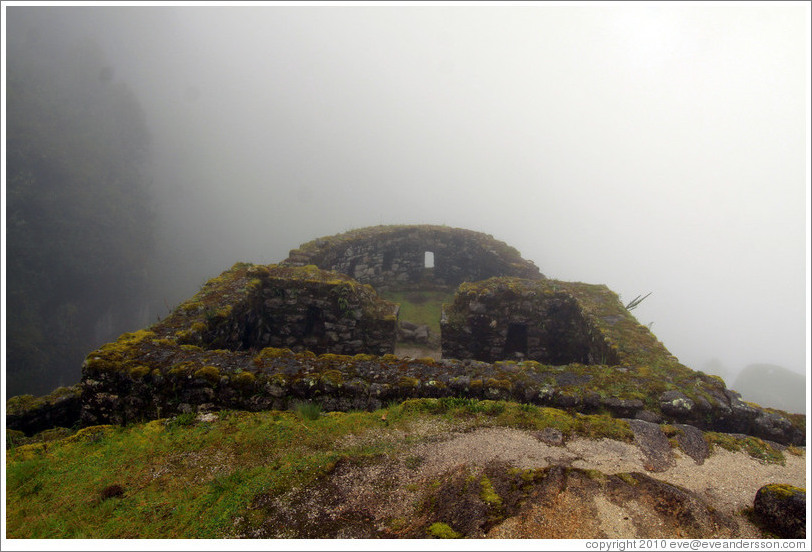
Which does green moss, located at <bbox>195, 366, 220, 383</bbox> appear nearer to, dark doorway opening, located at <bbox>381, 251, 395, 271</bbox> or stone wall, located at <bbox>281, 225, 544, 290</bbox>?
stone wall, located at <bbox>281, 225, 544, 290</bbox>

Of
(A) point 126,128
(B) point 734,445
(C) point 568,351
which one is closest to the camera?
(B) point 734,445

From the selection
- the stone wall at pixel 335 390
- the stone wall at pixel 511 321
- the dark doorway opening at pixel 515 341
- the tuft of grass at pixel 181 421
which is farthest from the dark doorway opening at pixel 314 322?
the dark doorway opening at pixel 515 341

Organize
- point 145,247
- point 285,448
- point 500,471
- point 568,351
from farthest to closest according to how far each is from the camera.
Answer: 1. point 145,247
2. point 568,351
3. point 285,448
4. point 500,471

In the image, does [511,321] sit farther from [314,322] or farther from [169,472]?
[169,472]

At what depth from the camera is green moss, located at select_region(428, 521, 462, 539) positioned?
3.91 m

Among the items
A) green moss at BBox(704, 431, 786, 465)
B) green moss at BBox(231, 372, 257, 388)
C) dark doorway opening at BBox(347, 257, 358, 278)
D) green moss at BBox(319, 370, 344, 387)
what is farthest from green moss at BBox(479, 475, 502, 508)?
dark doorway opening at BBox(347, 257, 358, 278)

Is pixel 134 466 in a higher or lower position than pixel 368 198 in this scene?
lower

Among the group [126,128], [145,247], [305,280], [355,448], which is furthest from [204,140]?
[355,448]

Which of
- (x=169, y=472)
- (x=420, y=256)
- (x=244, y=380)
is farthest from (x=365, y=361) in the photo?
(x=420, y=256)

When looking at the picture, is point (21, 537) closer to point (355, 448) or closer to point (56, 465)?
point (56, 465)

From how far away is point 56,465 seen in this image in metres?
5.15

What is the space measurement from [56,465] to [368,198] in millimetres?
161054

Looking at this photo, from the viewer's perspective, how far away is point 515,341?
12.3 metres

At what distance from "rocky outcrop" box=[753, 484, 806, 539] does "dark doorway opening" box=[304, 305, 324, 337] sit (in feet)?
33.5
